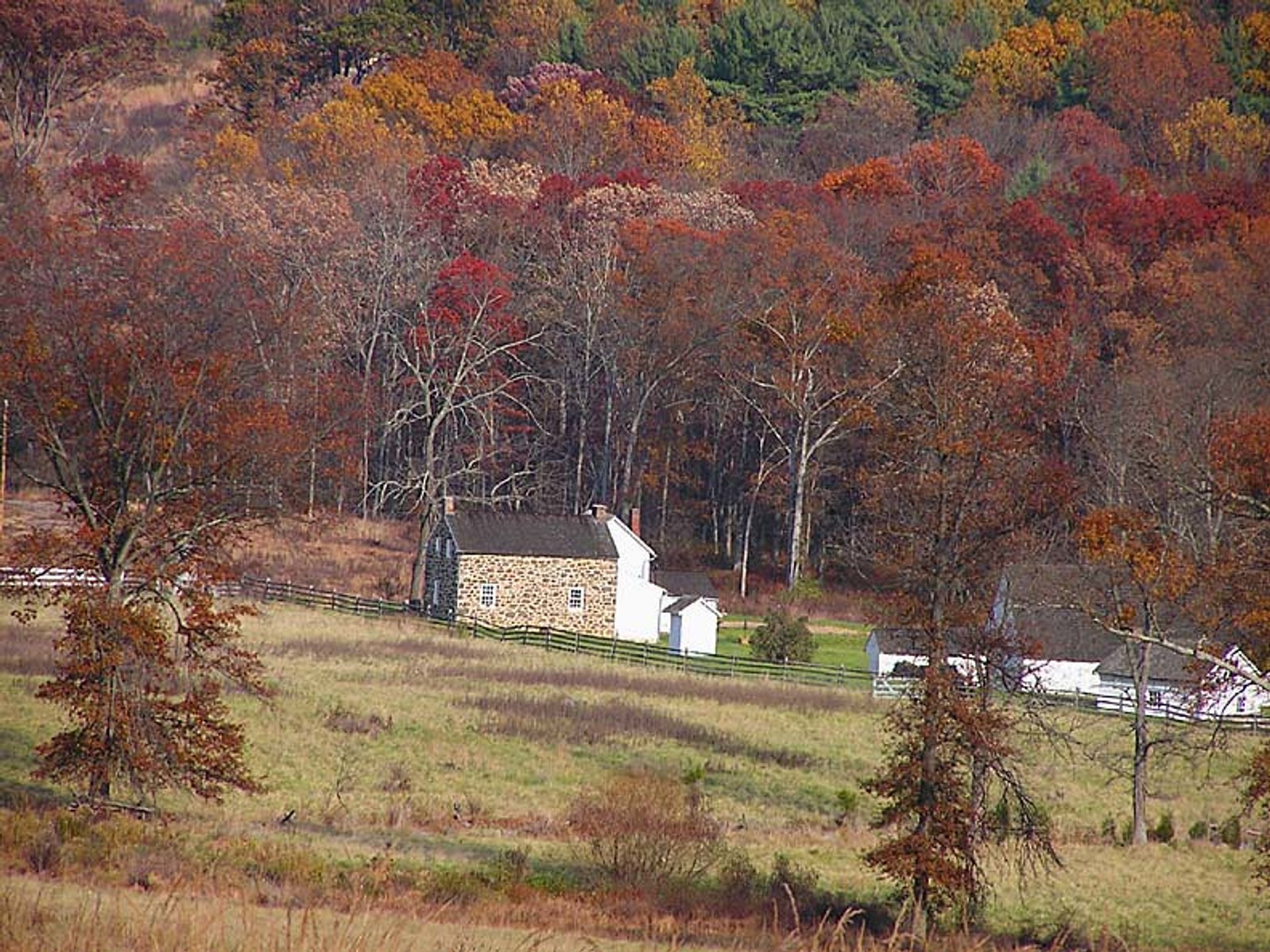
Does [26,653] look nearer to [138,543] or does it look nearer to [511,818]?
[138,543]

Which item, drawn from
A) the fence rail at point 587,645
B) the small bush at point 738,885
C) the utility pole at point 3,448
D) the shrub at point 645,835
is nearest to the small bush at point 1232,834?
the shrub at point 645,835

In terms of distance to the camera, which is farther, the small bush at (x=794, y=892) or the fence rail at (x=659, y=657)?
the fence rail at (x=659, y=657)

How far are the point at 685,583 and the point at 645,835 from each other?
35731 millimetres

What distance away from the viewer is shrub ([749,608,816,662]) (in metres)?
49.7

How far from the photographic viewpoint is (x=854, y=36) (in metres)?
112

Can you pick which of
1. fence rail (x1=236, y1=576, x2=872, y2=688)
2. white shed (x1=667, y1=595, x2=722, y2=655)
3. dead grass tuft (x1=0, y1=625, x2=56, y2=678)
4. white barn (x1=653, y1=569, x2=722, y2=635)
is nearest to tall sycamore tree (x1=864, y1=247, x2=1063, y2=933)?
dead grass tuft (x1=0, y1=625, x2=56, y2=678)

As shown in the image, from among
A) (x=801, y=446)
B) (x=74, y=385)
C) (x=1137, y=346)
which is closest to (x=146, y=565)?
(x=74, y=385)

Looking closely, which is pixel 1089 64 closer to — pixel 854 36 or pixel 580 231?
pixel 854 36

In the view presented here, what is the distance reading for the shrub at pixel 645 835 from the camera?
23922 mm

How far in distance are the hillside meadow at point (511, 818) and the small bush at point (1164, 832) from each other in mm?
238

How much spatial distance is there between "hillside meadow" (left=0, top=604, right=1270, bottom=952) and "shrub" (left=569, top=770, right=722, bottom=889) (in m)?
0.42

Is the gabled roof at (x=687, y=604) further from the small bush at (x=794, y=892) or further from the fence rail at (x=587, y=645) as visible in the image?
the small bush at (x=794, y=892)

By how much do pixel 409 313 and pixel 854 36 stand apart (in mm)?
50939

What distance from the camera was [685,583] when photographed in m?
60.2
